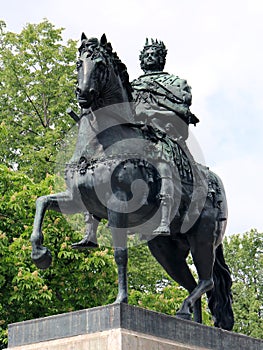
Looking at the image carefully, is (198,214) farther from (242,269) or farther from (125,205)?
(242,269)

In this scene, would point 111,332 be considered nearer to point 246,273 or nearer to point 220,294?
point 220,294

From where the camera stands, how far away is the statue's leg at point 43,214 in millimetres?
10344

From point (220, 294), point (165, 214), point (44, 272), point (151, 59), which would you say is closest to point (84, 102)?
point (165, 214)

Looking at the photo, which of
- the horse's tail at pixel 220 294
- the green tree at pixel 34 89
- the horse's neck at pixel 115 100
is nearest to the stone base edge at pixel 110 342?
the horse's tail at pixel 220 294

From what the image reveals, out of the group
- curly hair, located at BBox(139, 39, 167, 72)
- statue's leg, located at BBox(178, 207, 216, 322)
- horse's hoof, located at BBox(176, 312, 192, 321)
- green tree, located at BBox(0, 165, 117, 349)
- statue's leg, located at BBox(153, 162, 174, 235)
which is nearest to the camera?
statue's leg, located at BBox(153, 162, 174, 235)

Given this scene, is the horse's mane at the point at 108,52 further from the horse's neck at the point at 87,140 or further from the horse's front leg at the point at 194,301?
the horse's front leg at the point at 194,301

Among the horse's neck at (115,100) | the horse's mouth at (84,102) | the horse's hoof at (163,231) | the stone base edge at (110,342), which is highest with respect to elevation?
the horse's neck at (115,100)

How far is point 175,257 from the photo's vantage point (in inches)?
485

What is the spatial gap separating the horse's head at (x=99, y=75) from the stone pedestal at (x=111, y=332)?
7.86 ft

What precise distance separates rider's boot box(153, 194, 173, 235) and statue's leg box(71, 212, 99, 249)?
2.43 feet

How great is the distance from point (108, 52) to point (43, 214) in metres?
2.03

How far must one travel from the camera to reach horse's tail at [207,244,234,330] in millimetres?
12453

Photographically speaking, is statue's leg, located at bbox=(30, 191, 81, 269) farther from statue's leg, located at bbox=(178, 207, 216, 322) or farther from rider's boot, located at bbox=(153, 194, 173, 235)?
statue's leg, located at bbox=(178, 207, 216, 322)

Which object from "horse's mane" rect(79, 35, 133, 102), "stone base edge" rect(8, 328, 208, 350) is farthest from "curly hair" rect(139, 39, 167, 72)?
"stone base edge" rect(8, 328, 208, 350)
